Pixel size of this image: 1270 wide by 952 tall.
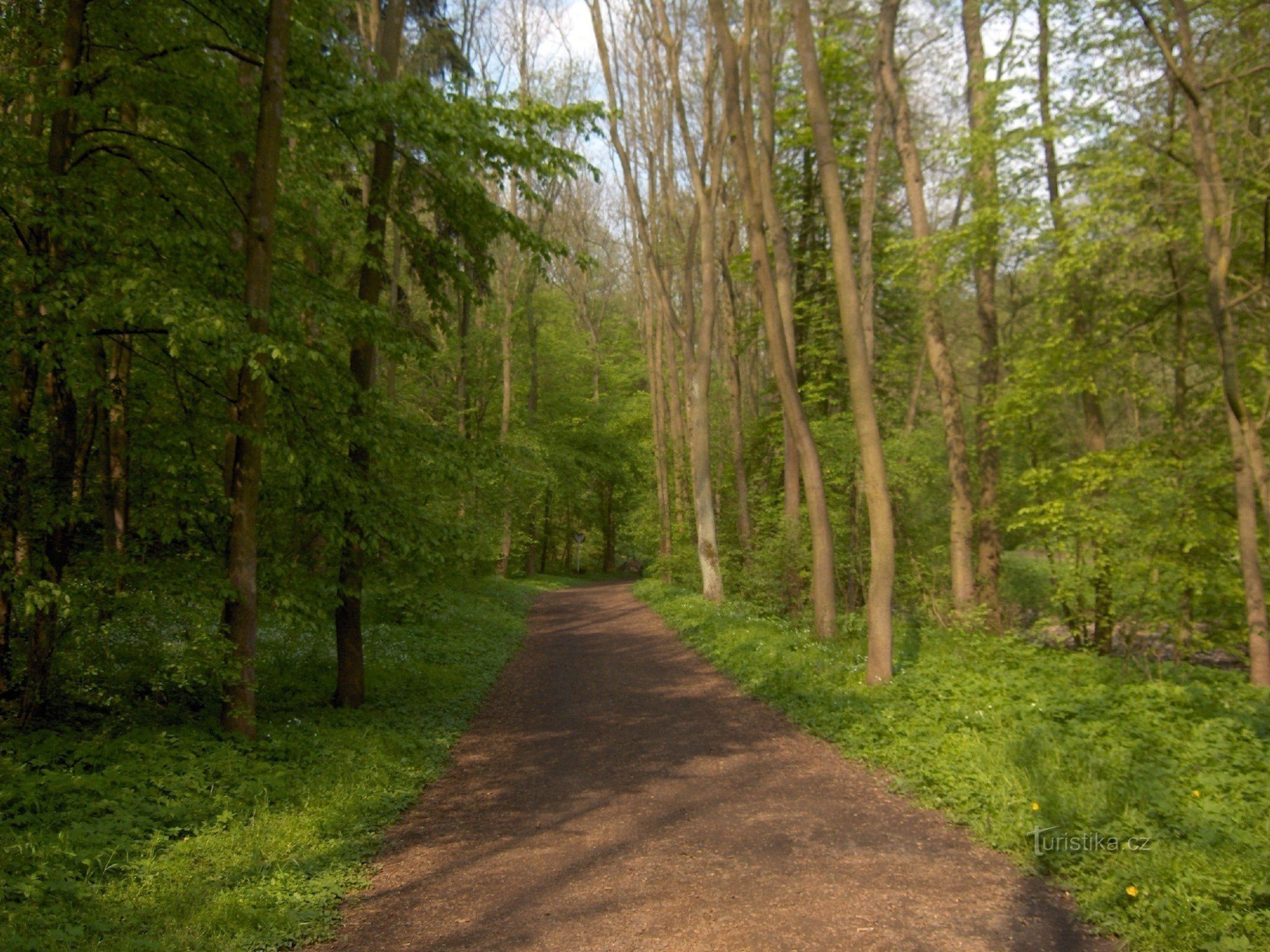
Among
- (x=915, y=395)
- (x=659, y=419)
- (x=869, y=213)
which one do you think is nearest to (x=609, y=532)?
(x=659, y=419)

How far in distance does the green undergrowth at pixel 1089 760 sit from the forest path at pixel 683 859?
0.27 m

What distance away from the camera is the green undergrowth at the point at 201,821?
14.2 feet

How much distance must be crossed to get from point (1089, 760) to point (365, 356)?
795 centimetres

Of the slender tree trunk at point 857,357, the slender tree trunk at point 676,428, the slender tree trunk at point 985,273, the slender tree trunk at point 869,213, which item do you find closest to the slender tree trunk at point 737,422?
the slender tree trunk at point 676,428

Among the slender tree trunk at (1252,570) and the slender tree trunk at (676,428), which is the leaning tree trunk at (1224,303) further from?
the slender tree trunk at (676,428)

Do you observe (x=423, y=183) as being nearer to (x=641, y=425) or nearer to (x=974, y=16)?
(x=974, y=16)

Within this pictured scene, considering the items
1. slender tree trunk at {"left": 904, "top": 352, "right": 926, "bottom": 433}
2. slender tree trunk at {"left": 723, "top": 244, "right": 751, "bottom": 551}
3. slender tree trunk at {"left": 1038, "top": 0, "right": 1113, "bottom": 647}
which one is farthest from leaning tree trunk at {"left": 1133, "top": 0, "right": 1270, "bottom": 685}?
slender tree trunk at {"left": 723, "top": 244, "right": 751, "bottom": 551}

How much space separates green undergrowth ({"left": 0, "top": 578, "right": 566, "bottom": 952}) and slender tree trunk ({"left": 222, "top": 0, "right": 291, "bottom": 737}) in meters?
0.53

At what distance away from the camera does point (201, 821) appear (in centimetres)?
565

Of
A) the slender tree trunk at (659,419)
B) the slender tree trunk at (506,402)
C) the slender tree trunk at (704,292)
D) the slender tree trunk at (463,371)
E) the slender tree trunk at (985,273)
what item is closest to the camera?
the slender tree trunk at (985,273)

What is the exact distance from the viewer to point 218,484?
758cm

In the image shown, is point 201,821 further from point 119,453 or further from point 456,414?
point 456,414

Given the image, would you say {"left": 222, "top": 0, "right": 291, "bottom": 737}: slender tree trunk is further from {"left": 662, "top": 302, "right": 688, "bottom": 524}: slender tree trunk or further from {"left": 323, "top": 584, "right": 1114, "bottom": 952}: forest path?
{"left": 662, "top": 302, "right": 688, "bottom": 524}: slender tree trunk

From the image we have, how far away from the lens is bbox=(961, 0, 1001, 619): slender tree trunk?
1245cm
